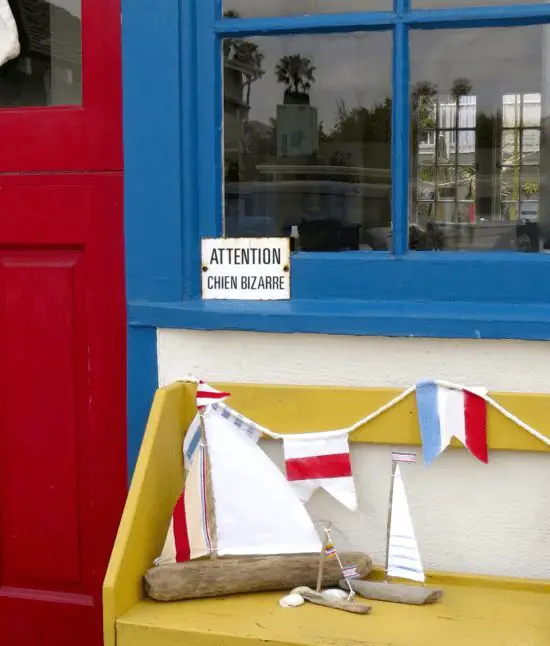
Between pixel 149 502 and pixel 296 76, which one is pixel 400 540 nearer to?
pixel 149 502

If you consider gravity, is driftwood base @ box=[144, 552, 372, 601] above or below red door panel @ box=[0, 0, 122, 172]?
below

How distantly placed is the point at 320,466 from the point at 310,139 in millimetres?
718

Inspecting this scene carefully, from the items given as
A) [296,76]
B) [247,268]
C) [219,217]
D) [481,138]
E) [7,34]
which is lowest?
[247,268]

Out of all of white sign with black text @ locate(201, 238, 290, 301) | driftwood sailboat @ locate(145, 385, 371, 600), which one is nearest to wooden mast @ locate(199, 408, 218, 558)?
driftwood sailboat @ locate(145, 385, 371, 600)

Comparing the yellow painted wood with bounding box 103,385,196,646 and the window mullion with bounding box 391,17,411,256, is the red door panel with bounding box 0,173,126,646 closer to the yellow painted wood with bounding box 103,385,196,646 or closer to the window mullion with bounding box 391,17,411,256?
the yellow painted wood with bounding box 103,385,196,646

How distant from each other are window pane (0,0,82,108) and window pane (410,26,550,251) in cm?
80

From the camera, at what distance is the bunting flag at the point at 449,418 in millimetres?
1936

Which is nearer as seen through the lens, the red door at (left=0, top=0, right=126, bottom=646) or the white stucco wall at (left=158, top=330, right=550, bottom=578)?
the white stucco wall at (left=158, top=330, right=550, bottom=578)

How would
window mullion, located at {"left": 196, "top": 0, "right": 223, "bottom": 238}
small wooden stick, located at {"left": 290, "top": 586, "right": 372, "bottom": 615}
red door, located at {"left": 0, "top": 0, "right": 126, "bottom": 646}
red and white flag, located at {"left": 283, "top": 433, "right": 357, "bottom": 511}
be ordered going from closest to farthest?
small wooden stick, located at {"left": 290, "top": 586, "right": 372, "bottom": 615}, red and white flag, located at {"left": 283, "top": 433, "right": 357, "bottom": 511}, window mullion, located at {"left": 196, "top": 0, "right": 223, "bottom": 238}, red door, located at {"left": 0, "top": 0, "right": 126, "bottom": 646}

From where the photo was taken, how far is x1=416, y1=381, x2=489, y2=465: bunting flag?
1.94 meters

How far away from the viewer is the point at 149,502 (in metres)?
1.91

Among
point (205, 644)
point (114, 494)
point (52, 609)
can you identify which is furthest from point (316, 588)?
point (52, 609)

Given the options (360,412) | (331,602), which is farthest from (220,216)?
(331,602)

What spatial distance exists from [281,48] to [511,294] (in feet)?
2.44
